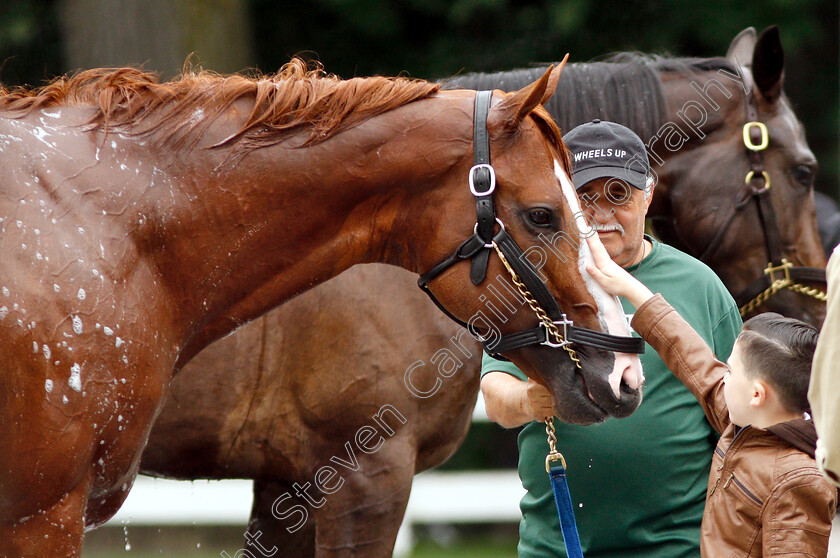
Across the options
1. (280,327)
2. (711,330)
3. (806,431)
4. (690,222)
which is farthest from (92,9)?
(806,431)

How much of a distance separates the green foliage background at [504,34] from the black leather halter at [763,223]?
135 inches

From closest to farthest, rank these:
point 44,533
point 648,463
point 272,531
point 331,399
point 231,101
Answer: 1. point 44,533
2. point 231,101
3. point 648,463
4. point 331,399
5. point 272,531

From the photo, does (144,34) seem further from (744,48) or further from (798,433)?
(798,433)

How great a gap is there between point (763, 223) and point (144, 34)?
Result: 173 inches

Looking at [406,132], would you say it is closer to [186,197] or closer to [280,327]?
[186,197]

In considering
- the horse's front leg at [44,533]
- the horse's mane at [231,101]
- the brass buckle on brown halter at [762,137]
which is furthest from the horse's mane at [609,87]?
the horse's front leg at [44,533]

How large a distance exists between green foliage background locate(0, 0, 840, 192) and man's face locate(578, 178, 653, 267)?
14.8 feet

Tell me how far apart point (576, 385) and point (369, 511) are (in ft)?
3.76

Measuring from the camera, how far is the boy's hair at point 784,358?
80.0 inches

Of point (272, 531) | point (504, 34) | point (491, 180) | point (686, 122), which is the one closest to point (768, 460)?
point (491, 180)

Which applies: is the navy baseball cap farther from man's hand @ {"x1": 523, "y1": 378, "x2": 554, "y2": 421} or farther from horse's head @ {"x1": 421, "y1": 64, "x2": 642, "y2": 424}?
man's hand @ {"x1": 523, "y1": 378, "x2": 554, "y2": 421}

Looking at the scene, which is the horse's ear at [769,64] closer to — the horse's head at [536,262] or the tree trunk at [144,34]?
the horse's head at [536,262]

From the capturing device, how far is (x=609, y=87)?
11.6 ft

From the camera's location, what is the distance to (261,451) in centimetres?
318
